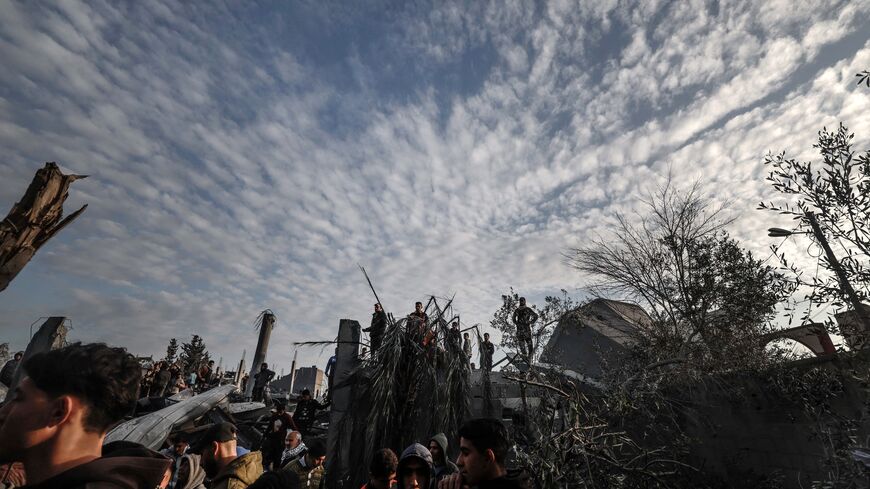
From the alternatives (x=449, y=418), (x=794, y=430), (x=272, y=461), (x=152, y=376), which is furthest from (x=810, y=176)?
(x=152, y=376)

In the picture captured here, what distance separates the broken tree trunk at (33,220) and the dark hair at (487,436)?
616cm

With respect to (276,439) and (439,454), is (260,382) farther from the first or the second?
(439,454)

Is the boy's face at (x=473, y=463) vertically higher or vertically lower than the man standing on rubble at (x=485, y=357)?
lower

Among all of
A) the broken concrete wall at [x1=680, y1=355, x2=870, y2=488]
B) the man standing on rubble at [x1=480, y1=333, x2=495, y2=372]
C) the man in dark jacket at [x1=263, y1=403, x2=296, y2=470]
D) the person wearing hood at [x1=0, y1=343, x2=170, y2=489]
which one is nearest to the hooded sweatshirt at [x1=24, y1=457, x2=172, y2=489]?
the person wearing hood at [x1=0, y1=343, x2=170, y2=489]

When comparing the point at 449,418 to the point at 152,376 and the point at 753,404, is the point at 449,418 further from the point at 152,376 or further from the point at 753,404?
the point at 152,376

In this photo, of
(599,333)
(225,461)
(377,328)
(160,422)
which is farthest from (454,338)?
(599,333)

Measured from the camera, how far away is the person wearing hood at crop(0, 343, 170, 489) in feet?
4.40

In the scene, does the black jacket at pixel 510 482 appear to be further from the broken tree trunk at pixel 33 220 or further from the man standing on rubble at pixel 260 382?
the man standing on rubble at pixel 260 382

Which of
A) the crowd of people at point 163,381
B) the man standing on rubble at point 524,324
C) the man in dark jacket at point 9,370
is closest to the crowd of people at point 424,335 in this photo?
the man standing on rubble at point 524,324

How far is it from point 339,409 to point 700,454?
854 cm

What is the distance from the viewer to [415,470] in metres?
3.58

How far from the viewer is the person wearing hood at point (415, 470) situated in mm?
3522

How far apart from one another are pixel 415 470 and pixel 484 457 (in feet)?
4.33

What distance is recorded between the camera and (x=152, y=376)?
38.1ft
